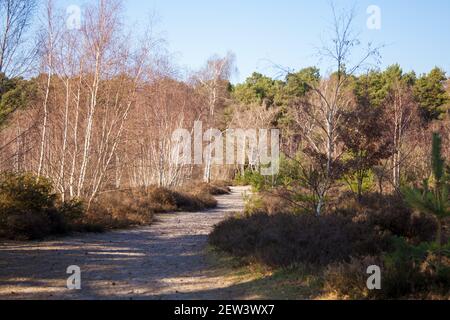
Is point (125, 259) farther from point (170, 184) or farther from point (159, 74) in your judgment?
point (170, 184)

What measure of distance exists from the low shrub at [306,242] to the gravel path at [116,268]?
87 centimetres

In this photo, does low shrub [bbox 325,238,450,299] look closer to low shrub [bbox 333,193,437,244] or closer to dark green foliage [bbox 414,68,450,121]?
low shrub [bbox 333,193,437,244]

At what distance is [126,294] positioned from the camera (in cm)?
710

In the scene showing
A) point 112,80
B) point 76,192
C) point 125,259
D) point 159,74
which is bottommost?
point 125,259

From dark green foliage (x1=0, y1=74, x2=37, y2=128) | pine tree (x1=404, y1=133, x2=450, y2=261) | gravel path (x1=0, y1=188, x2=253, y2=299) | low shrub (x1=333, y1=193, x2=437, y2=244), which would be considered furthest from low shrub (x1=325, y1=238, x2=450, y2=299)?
dark green foliage (x1=0, y1=74, x2=37, y2=128)

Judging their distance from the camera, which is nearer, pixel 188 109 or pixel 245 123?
pixel 188 109

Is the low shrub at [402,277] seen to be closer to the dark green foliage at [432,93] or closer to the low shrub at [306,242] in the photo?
the low shrub at [306,242]

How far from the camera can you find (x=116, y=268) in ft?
30.3

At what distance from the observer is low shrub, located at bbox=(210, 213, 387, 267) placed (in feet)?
26.9

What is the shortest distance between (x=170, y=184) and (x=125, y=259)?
18611 millimetres

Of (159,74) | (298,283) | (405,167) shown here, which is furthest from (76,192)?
(405,167)

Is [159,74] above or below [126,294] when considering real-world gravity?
above

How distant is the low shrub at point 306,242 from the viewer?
8.21 meters
